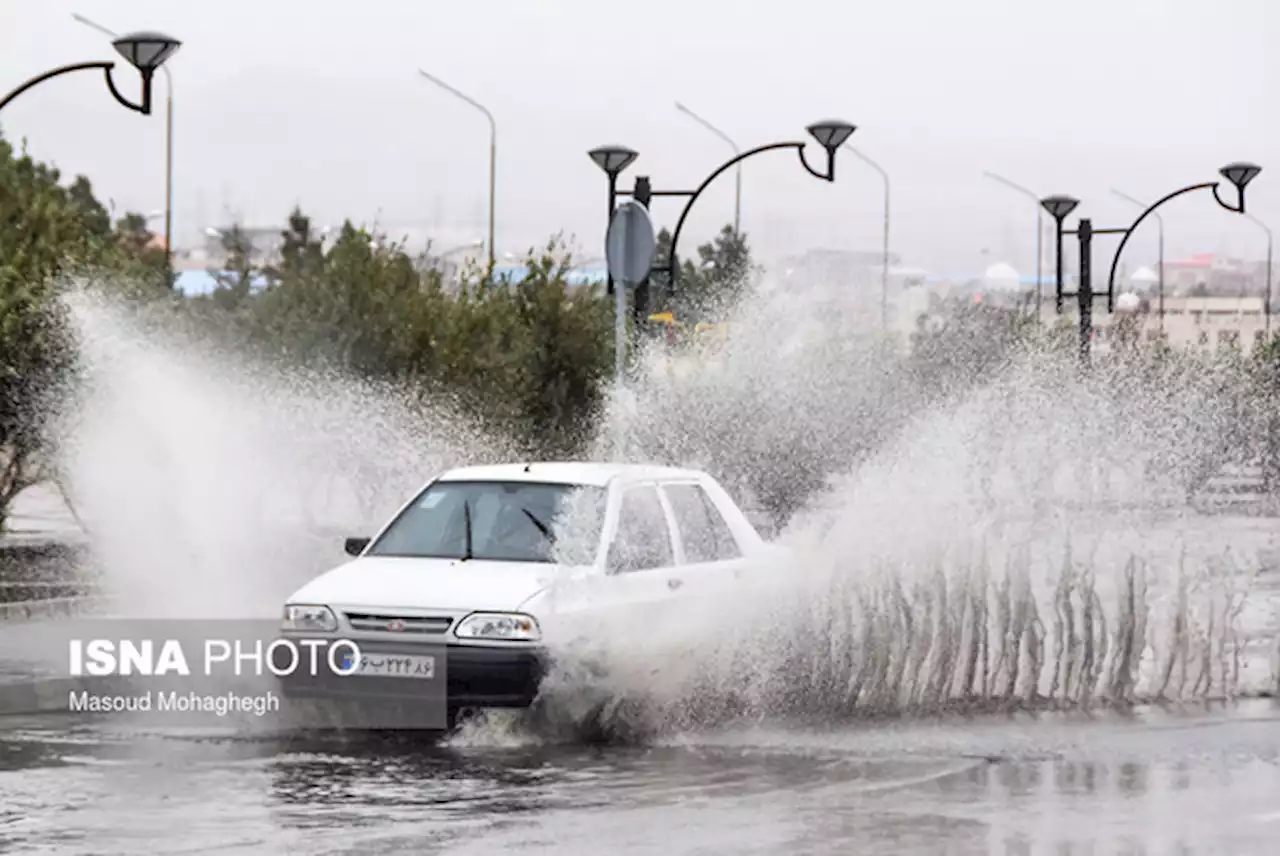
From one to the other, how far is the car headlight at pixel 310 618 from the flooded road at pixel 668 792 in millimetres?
566

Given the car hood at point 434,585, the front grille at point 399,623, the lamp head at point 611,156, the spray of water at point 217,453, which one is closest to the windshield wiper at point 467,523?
the car hood at point 434,585

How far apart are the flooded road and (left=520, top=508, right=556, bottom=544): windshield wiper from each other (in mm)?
1078

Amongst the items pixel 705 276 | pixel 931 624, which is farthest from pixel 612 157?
pixel 705 276

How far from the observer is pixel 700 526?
14.1 meters

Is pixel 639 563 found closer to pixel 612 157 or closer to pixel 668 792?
pixel 668 792

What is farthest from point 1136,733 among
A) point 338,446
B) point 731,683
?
point 338,446

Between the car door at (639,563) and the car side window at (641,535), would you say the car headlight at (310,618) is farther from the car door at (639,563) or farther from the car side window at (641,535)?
the car side window at (641,535)

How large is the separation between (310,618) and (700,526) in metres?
2.62

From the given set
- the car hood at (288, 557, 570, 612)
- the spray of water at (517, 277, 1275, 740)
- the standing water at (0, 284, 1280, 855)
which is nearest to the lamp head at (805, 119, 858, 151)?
the standing water at (0, 284, 1280, 855)

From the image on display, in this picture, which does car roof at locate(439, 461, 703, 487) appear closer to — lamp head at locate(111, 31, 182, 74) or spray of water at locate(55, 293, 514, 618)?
spray of water at locate(55, 293, 514, 618)

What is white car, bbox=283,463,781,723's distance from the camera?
1205 centimetres

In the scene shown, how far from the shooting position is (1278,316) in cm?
16912

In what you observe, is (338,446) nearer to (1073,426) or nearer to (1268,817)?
(1073,426)

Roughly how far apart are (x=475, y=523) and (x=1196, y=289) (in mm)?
188962
